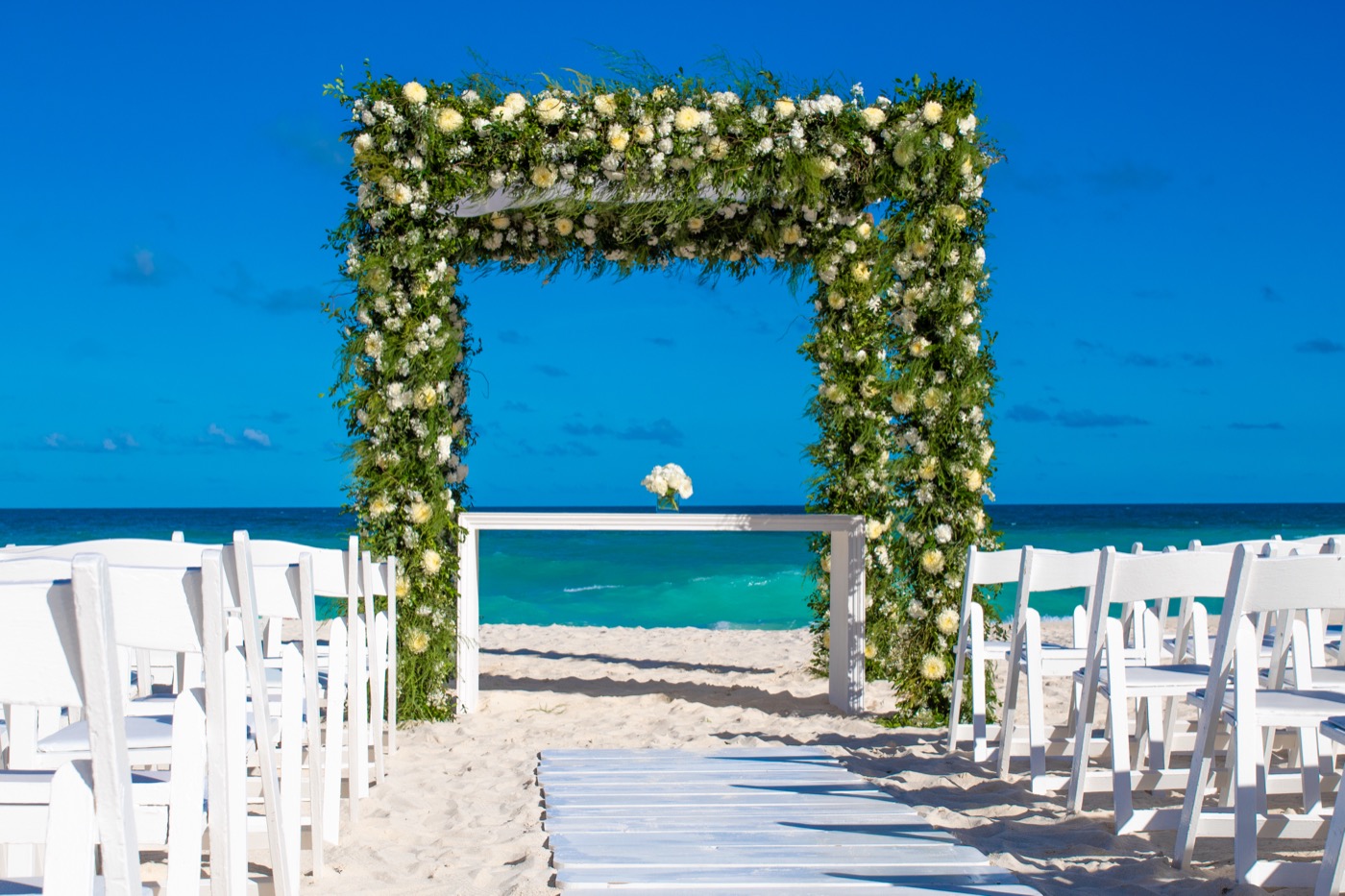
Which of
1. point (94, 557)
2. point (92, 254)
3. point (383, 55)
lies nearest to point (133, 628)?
point (94, 557)

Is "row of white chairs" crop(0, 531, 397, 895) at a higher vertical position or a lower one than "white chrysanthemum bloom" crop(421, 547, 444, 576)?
lower

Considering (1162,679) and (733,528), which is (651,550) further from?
(1162,679)

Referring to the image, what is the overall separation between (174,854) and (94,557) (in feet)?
2.45

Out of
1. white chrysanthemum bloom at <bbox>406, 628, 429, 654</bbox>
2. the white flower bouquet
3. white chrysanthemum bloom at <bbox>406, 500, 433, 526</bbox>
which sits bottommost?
white chrysanthemum bloom at <bbox>406, 628, 429, 654</bbox>

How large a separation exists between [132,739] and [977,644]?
138 inches

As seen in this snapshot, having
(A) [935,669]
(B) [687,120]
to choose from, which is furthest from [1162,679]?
(B) [687,120]

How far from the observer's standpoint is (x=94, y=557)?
1.38 metres

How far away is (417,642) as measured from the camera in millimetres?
5891

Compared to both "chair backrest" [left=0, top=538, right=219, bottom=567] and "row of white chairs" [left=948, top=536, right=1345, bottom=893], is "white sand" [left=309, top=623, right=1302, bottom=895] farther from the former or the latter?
"chair backrest" [left=0, top=538, right=219, bottom=567]

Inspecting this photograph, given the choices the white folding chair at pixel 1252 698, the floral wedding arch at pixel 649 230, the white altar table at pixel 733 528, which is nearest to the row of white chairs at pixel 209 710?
the floral wedding arch at pixel 649 230

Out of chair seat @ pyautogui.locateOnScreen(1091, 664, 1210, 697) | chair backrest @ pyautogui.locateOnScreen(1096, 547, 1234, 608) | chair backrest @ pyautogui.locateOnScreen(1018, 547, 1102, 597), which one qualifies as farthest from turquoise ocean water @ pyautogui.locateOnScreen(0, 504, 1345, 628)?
chair backrest @ pyautogui.locateOnScreen(1096, 547, 1234, 608)

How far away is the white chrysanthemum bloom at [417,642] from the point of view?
19.3 ft

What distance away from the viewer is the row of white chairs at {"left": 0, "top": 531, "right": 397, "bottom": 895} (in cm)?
186

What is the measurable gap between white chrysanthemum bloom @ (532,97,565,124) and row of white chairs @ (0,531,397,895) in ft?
9.57
